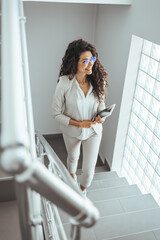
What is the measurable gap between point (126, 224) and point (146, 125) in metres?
1.45

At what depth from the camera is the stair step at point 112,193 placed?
10.6 ft

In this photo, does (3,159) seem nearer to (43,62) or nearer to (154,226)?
(154,226)

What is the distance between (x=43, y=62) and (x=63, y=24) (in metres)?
0.81

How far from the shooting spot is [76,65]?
233 cm

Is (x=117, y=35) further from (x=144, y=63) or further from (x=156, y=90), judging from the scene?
(x=156, y=90)

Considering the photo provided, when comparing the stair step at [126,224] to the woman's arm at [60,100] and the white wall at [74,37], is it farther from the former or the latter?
the white wall at [74,37]

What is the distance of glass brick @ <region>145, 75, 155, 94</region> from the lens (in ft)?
10.9

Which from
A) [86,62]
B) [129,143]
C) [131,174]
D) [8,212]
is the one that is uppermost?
[86,62]

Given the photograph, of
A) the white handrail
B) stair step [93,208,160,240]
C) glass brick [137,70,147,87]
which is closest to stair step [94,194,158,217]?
stair step [93,208,160,240]

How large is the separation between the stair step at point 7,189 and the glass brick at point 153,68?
2.22 metres

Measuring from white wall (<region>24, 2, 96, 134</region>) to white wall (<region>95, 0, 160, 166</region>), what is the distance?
0.30 metres

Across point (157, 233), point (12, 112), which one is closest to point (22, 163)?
point (12, 112)


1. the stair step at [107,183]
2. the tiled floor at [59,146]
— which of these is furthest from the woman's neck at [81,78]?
the tiled floor at [59,146]

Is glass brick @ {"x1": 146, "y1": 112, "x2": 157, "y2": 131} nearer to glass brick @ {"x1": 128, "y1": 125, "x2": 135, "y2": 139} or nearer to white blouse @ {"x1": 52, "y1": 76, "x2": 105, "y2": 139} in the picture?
glass brick @ {"x1": 128, "y1": 125, "x2": 135, "y2": 139}
